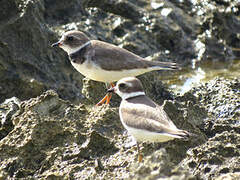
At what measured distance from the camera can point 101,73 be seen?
24.2 ft

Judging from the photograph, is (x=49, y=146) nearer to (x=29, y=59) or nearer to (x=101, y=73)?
(x=101, y=73)

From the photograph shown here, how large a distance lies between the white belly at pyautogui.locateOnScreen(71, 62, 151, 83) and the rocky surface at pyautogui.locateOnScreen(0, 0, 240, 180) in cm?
38

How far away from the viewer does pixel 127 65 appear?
757 cm

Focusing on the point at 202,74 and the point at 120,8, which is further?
the point at 120,8

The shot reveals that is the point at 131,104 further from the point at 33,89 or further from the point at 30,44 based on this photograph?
the point at 30,44

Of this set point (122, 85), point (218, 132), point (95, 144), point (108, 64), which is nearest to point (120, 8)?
point (108, 64)

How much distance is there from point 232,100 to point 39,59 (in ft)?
14.4

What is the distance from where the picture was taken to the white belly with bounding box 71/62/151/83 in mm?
7355

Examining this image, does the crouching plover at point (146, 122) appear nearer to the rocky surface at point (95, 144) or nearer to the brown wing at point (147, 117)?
the brown wing at point (147, 117)

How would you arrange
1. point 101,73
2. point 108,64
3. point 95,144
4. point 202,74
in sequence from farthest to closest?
1. point 202,74
2. point 108,64
3. point 101,73
4. point 95,144

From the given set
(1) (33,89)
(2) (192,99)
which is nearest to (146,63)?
(2) (192,99)

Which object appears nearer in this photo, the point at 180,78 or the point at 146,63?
the point at 146,63

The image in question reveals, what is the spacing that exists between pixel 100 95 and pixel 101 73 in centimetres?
61

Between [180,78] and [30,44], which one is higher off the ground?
[30,44]
